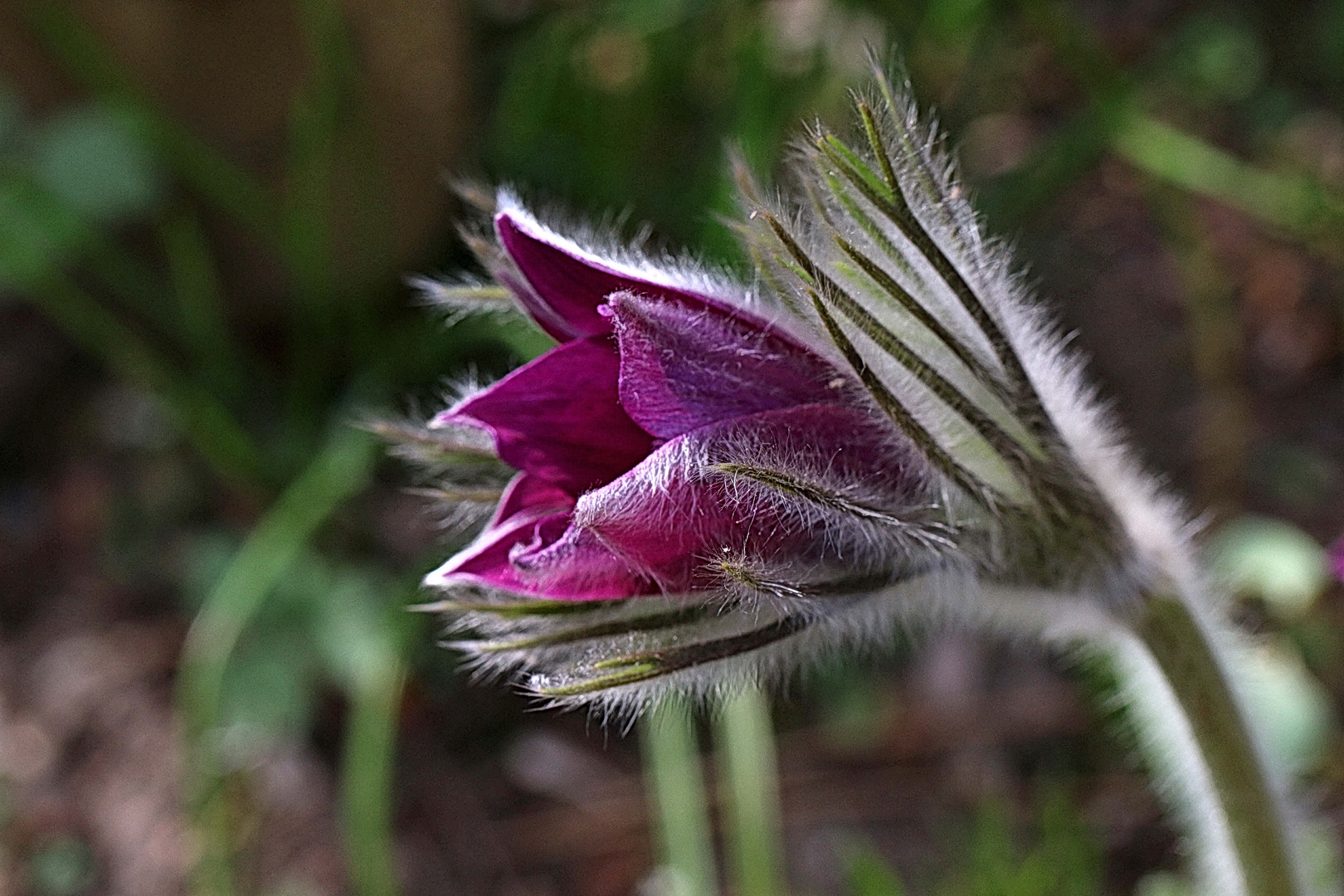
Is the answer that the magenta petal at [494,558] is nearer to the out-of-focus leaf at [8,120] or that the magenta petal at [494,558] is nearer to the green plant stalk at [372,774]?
the green plant stalk at [372,774]

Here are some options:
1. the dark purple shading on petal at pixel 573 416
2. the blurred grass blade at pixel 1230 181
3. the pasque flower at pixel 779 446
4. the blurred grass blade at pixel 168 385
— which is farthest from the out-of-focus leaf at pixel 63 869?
the blurred grass blade at pixel 1230 181

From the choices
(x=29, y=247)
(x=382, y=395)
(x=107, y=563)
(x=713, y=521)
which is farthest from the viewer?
(x=107, y=563)

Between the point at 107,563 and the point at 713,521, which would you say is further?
the point at 107,563

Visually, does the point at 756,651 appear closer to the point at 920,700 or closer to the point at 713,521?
the point at 713,521

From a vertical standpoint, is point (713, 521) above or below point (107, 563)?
below

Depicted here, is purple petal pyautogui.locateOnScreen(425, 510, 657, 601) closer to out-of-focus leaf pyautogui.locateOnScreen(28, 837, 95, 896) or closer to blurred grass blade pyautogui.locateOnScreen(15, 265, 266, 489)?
blurred grass blade pyautogui.locateOnScreen(15, 265, 266, 489)

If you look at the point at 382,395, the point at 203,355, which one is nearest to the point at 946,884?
the point at 382,395

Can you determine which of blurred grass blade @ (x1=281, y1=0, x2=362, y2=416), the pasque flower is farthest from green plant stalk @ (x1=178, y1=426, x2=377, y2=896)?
the pasque flower
